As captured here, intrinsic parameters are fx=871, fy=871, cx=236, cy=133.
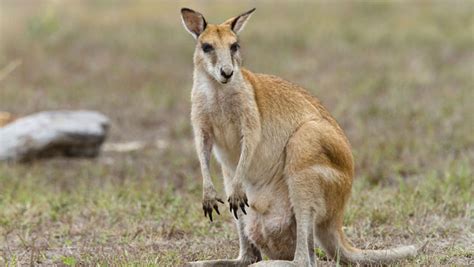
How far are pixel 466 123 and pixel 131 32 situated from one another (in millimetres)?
8347

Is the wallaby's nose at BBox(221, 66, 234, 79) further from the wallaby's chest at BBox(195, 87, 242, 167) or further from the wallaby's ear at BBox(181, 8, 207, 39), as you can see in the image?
the wallaby's ear at BBox(181, 8, 207, 39)

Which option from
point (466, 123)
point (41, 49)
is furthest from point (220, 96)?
point (41, 49)

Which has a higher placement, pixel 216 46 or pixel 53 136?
pixel 216 46

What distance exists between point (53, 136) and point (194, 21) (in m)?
4.72

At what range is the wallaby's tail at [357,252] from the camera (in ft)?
17.9

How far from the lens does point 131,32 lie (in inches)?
687

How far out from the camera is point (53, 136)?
9945mm

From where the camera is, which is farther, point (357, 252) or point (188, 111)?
point (188, 111)

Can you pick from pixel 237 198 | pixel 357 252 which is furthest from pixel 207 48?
pixel 357 252

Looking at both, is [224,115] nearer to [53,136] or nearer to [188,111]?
[53,136]

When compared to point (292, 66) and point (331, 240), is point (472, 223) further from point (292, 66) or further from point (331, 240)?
point (292, 66)

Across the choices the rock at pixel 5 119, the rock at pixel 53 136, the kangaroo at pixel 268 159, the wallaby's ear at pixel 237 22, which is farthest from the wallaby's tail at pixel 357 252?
the rock at pixel 5 119

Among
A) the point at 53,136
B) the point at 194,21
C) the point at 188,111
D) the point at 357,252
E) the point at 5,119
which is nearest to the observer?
the point at 357,252

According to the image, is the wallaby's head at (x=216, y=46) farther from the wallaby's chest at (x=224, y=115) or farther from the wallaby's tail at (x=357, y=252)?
the wallaby's tail at (x=357, y=252)
